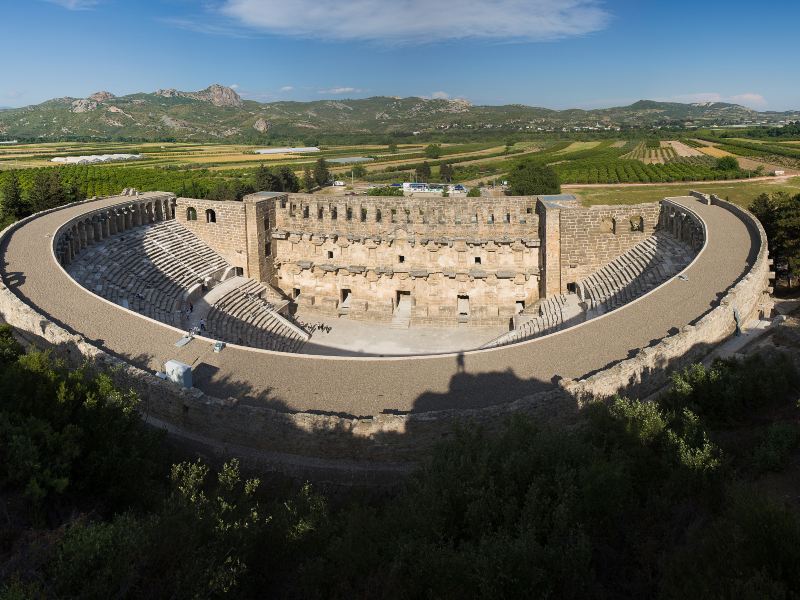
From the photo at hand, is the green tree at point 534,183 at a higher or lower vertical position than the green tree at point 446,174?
lower

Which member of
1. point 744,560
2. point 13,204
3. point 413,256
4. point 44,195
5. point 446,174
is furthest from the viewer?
point 446,174

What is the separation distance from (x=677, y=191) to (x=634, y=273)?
28533 millimetres

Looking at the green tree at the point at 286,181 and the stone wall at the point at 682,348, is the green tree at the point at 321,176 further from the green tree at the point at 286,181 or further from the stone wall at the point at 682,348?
the stone wall at the point at 682,348

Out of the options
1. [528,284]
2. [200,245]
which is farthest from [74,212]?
[528,284]

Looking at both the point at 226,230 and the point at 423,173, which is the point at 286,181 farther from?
the point at 226,230

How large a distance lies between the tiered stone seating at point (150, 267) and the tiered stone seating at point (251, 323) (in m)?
1.36

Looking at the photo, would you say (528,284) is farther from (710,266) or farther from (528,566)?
(528,566)

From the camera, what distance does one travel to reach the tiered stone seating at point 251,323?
19641mm

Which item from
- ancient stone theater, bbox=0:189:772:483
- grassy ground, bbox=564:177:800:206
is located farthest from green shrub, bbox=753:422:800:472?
grassy ground, bbox=564:177:800:206

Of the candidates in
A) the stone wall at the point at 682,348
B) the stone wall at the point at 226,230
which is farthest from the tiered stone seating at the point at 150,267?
the stone wall at the point at 682,348

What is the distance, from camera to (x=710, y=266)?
54.4 feet

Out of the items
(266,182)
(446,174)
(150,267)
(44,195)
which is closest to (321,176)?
(266,182)

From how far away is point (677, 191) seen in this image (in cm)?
4428

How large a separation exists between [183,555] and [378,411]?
543cm
